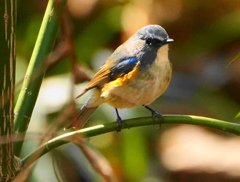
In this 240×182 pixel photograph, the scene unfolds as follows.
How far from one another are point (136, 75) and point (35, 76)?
1095mm

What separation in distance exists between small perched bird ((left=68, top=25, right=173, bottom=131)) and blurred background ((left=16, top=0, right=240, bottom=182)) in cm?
109

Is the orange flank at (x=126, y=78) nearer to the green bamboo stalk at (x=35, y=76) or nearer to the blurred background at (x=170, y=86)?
the green bamboo stalk at (x=35, y=76)

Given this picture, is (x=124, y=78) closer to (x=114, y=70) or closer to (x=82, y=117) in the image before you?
(x=114, y=70)

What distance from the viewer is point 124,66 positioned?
244 cm

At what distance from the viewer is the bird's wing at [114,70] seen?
95.6 inches

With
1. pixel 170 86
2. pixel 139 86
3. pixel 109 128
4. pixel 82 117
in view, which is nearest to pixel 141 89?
pixel 139 86

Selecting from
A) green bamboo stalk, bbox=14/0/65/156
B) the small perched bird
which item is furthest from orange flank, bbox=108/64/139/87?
green bamboo stalk, bbox=14/0/65/156

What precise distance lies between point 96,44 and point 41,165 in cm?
117

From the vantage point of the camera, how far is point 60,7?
3.79 feet

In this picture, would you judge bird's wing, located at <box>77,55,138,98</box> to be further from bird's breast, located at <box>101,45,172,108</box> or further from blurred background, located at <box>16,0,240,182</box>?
blurred background, located at <box>16,0,240,182</box>

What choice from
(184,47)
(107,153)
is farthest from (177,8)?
(107,153)

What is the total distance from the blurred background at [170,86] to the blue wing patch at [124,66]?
1116 millimetres

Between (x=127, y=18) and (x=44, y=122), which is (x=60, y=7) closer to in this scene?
(x=44, y=122)

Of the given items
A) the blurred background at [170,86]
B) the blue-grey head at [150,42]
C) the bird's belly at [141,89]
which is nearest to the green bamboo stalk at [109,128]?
the bird's belly at [141,89]
